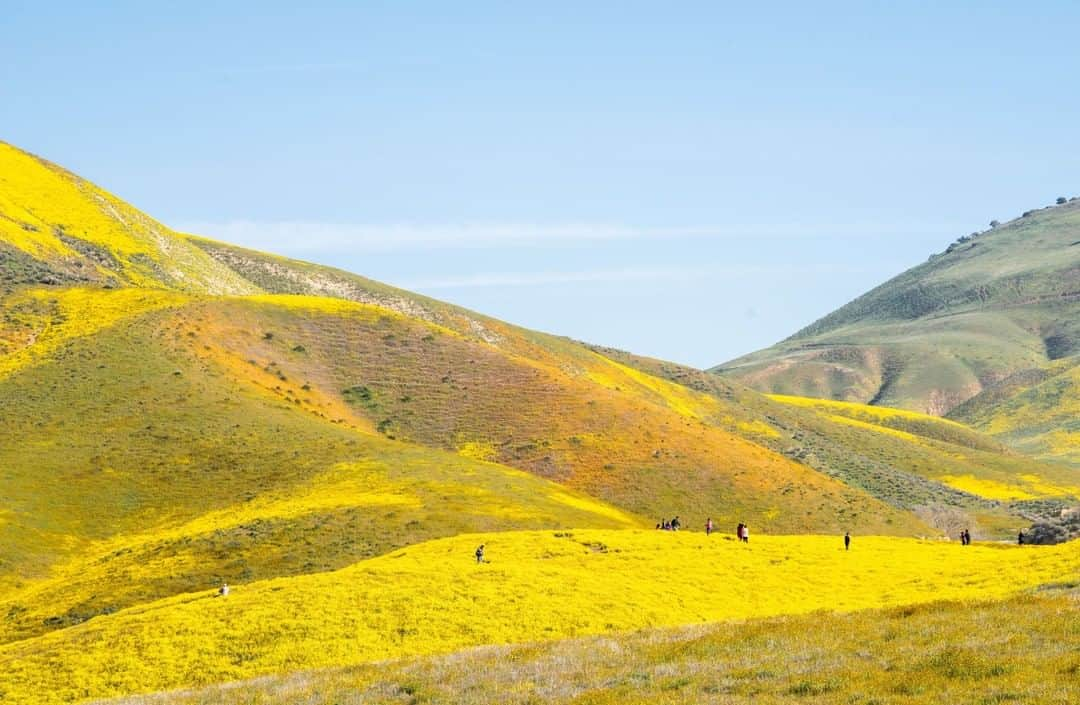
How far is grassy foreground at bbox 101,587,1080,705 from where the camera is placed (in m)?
25.6

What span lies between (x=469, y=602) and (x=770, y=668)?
74.2 ft

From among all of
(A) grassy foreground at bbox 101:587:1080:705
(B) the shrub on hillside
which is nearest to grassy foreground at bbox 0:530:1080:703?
(A) grassy foreground at bbox 101:587:1080:705

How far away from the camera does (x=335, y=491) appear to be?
86.4 meters

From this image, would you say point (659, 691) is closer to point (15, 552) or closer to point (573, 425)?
point (15, 552)

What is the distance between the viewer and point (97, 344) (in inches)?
4599

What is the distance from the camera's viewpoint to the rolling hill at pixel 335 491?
4884 cm

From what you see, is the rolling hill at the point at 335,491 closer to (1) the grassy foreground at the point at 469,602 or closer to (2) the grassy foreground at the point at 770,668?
(1) the grassy foreground at the point at 469,602

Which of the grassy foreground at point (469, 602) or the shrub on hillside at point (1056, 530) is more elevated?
the shrub on hillside at point (1056, 530)

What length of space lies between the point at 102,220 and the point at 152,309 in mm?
68988

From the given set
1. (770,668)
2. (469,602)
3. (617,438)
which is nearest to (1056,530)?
(469,602)

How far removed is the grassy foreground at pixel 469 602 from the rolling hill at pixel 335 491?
Result: 7.7 inches

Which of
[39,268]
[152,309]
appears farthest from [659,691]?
[39,268]

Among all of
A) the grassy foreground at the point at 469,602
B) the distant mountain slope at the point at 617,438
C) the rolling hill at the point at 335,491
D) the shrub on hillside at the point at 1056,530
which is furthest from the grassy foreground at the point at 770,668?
the distant mountain slope at the point at 617,438

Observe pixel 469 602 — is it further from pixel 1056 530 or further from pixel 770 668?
pixel 1056 530
